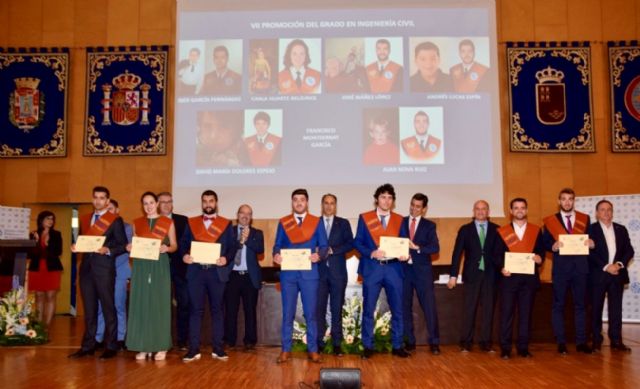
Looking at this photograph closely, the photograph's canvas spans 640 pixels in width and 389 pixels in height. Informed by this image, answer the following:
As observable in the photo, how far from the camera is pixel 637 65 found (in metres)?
8.98

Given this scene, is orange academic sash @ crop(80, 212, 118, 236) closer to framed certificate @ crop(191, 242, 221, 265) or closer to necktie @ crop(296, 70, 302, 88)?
framed certificate @ crop(191, 242, 221, 265)

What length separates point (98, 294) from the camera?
18.2ft

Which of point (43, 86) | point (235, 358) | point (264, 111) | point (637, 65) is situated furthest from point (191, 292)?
point (637, 65)

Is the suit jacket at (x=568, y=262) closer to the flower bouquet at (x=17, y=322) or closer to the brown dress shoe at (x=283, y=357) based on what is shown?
the brown dress shoe at (x=283, y=357)

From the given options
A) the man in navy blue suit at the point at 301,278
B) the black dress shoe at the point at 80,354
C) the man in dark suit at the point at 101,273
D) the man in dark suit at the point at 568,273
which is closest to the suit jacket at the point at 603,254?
the man in dark suit at the point at 568,273

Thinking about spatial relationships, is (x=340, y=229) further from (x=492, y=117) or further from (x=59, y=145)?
(x=59, y=145)

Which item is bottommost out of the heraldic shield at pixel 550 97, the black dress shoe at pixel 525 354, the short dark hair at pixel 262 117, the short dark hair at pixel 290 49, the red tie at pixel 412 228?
the black dress shoe at pixel 525 354

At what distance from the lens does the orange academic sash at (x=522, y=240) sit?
570cm

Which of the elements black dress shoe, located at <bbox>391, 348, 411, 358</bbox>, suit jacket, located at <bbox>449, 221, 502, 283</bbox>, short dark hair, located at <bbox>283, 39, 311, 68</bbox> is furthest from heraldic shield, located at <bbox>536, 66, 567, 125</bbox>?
black dress shoe, located at <bbox>391, 348, 411, 358</bbox>

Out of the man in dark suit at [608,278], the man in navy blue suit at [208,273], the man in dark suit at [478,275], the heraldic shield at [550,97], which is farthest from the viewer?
the heraldic shield at [550,97]

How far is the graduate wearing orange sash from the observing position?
5656 millimetres

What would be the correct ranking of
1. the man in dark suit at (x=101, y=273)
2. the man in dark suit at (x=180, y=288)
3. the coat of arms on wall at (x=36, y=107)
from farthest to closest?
the coat of arms on wall at (x=36, y=107) → the man in dark suit at (x=180, y=288) → the man in dark suit at (x=101, y=273)

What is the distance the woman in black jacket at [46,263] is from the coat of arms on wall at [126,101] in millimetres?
2262

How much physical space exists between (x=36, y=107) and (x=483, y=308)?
A: 721cm
